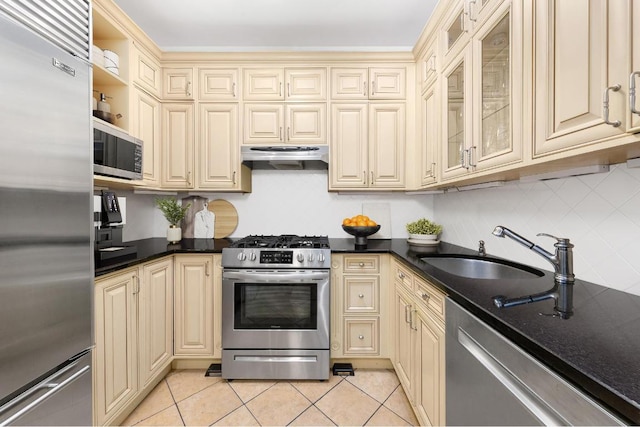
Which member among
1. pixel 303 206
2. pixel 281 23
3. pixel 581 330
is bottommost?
pixel 581 330

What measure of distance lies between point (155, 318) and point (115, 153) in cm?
112

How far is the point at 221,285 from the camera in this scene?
85.2 inches

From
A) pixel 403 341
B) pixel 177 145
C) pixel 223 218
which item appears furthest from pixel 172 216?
pixel 403 341

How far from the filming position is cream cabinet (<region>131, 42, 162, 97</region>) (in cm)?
208

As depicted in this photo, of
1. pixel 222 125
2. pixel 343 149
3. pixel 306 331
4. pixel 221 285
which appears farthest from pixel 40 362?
pixel 343 149

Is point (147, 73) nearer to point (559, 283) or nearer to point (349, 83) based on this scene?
point (349, 83)

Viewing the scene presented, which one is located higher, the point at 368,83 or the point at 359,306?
the point at 368,83

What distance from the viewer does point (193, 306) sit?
2.19 meters

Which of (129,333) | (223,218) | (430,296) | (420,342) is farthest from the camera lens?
(223,218)

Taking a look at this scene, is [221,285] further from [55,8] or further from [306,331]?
[55,8]

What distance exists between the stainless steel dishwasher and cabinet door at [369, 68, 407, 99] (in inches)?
73.0

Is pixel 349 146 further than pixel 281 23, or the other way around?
pixel 349 146

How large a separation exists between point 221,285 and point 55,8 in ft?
5.65

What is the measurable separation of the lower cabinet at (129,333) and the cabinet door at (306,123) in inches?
55.1
